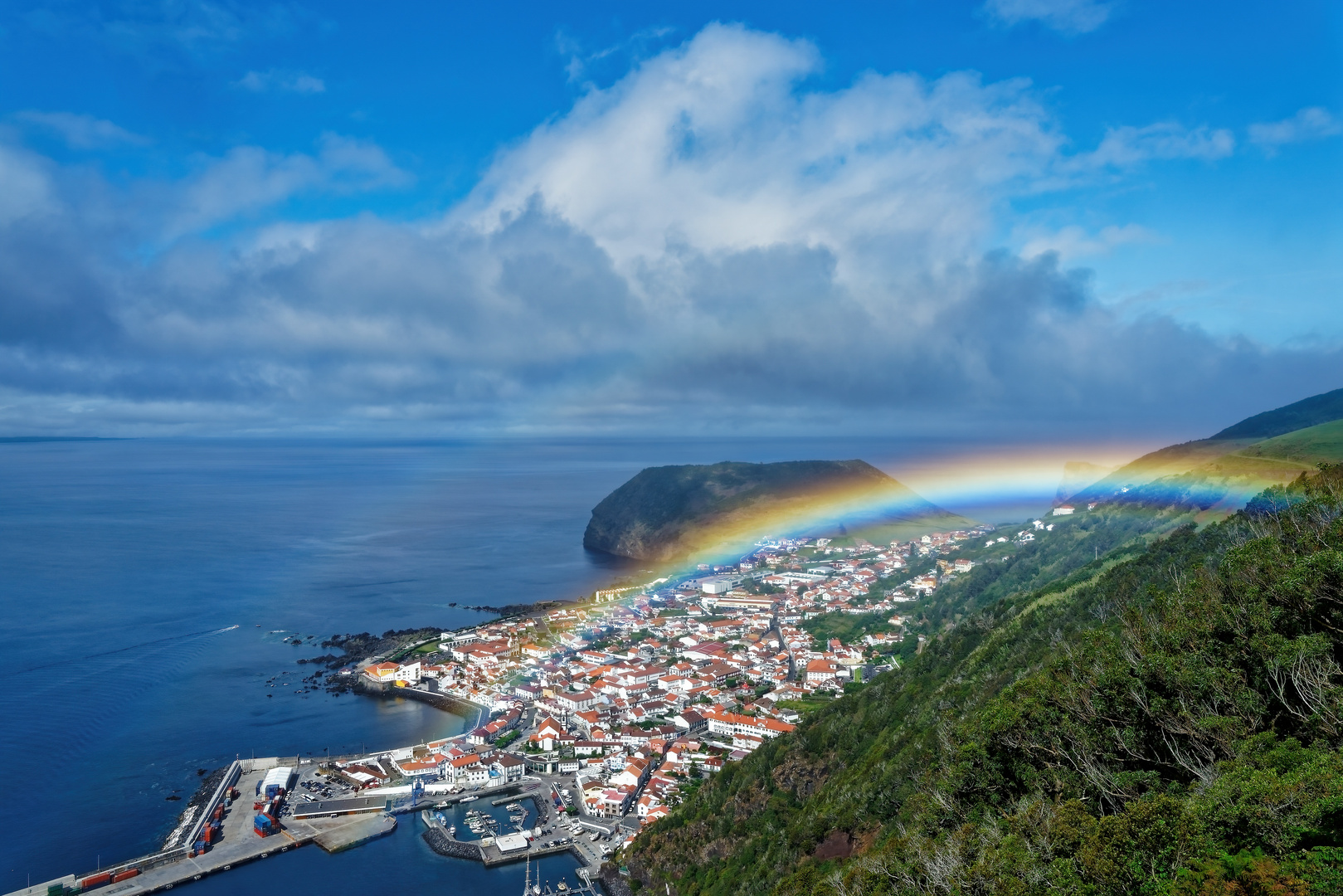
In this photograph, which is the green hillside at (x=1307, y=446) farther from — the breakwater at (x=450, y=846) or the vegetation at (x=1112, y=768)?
the breakwater at (x=450, y=846)

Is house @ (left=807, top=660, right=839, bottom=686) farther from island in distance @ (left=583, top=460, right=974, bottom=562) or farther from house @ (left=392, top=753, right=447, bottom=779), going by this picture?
island in distance @ (left=583, top=460, right=974, bottom=562)

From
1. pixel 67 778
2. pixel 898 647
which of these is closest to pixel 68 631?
pixel 67 778

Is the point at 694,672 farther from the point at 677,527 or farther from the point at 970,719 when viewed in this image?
the point at 677,527

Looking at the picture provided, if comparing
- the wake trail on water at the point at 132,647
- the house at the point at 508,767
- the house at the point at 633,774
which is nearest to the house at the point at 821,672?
the house at the point at 633,774

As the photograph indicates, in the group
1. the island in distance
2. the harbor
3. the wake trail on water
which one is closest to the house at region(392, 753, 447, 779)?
the harbor

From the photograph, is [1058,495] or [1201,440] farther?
[1058,495]

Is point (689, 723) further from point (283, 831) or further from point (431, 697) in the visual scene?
point (283, 831)
